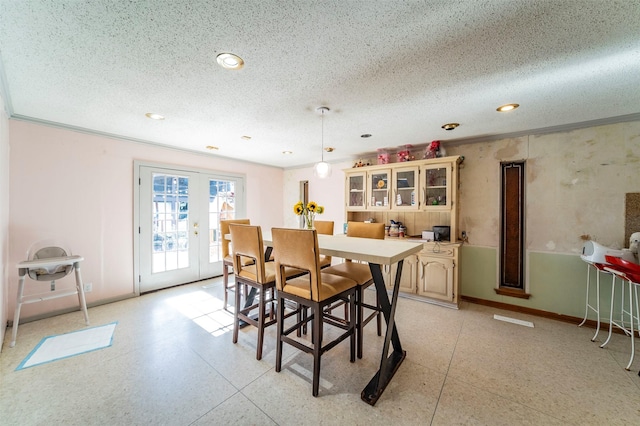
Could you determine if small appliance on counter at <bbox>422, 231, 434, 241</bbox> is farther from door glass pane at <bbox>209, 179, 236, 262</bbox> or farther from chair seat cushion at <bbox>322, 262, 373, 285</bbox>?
door glass pane at <bbox>209, 179, 236, 262</bbox>

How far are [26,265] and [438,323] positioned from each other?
4354mm

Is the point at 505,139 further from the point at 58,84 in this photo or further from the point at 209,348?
the point at 58,84

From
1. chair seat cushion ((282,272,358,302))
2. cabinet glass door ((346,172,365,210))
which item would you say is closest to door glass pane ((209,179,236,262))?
cabinet glass door ((346,172,365,210))

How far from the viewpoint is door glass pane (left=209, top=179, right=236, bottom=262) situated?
14.5ft

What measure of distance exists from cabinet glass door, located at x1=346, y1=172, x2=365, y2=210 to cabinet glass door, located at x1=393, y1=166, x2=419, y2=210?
1.99 feet

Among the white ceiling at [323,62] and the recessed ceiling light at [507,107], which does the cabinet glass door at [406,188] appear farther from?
the recessed ceiling light at [507,107]

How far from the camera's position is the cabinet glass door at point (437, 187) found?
11.0ft

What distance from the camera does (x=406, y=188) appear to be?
3.73 metres

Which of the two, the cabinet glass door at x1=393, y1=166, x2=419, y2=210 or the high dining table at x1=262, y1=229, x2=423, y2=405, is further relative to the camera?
the cabinet glass door at x1=393, y1=166, x2=419, y2=210

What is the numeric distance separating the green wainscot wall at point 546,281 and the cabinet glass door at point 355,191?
172 cm

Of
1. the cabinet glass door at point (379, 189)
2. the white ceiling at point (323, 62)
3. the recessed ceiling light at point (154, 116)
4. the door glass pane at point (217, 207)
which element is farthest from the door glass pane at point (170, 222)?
the cabinet glass door at point (379, 189)

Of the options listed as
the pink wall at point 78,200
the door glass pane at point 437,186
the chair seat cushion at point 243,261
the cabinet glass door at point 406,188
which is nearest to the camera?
the pink wall at point 78,200

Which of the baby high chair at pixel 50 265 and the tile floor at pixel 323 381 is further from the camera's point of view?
the baby high chair at pixel 50 265

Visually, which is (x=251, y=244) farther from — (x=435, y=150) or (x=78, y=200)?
(x=435, y=150)
